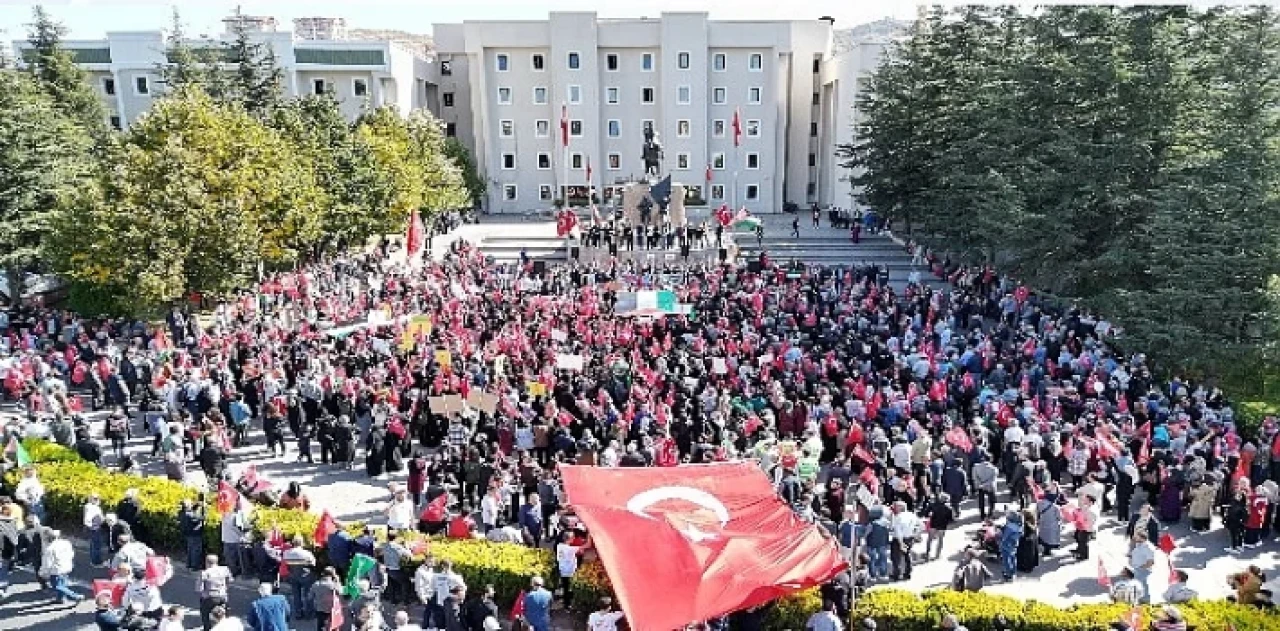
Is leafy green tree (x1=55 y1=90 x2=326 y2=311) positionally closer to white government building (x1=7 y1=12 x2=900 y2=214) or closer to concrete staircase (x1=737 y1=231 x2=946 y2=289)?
concrete staircase (x1=737 y1=231 x2=946 y2=289)

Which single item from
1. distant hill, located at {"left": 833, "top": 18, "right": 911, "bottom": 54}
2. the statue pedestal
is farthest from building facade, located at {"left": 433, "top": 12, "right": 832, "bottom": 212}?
the statue pedestal

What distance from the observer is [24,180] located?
28406 mm

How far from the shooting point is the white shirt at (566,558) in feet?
34.3

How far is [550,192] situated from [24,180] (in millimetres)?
31376

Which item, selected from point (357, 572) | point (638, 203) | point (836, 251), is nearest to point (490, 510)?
point (357, 572)

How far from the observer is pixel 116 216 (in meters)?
23.1

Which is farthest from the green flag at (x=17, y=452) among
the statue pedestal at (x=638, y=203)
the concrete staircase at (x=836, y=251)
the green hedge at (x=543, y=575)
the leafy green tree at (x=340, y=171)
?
the statue pedestal at (x=638, y=203)

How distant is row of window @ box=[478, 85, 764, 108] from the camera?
54219mm

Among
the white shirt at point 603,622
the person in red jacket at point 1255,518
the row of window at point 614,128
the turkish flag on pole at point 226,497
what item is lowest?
the person in red jacket at point 1255,518

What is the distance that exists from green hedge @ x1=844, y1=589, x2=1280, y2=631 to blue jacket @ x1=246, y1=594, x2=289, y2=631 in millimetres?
5149

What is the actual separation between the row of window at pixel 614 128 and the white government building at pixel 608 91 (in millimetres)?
61

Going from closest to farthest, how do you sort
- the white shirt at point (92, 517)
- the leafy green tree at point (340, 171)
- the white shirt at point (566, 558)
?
the white shirt at point (566, 558), the white shirt at point (92, 517), the leafy green tree at point (340, 171)

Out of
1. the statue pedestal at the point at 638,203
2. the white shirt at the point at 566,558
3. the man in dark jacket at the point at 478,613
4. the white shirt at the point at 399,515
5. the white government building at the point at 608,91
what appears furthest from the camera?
the white government building at the point at 608,91

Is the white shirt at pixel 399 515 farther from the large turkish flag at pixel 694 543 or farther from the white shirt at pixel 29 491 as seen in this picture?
the white shirt at pixel 29 491
